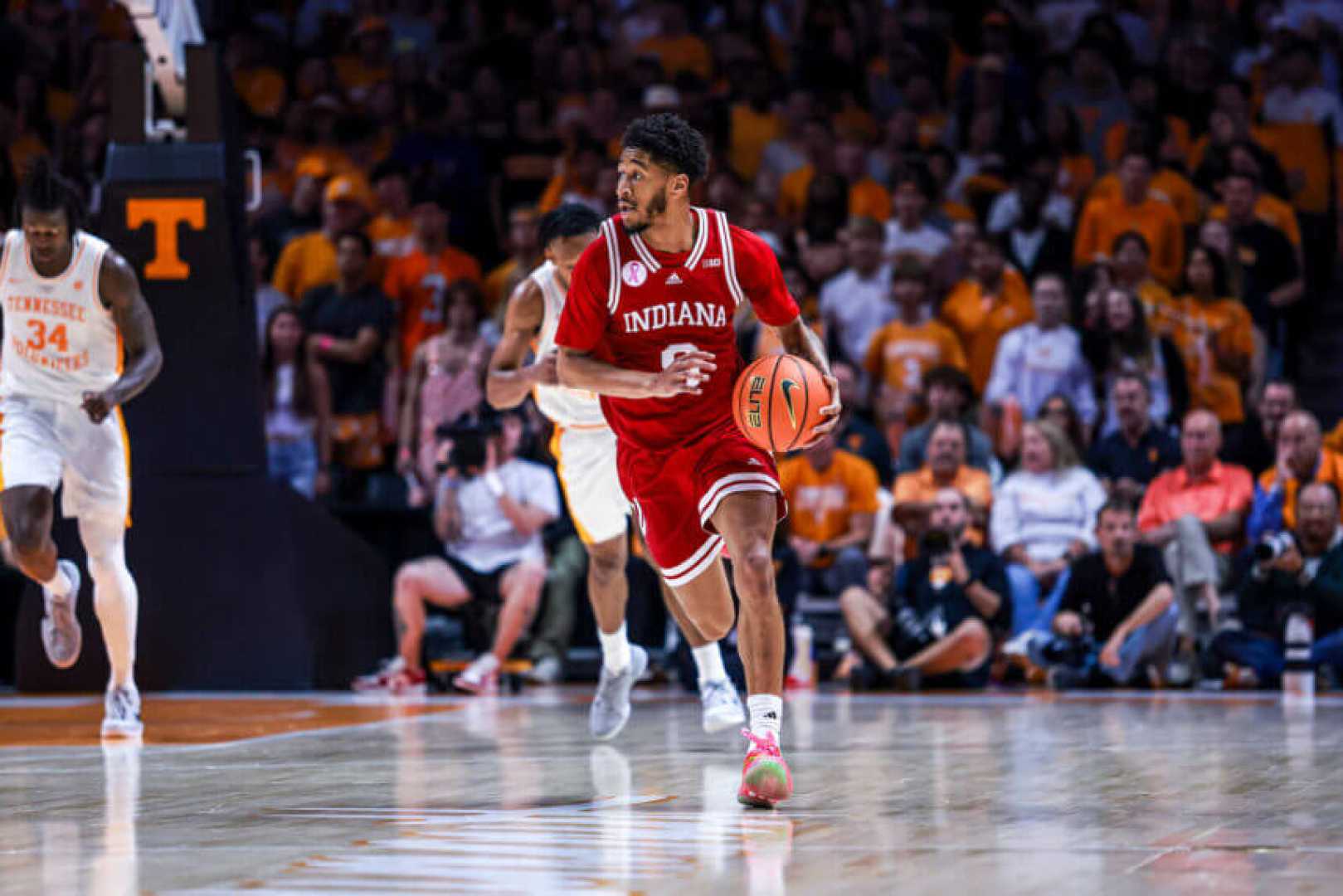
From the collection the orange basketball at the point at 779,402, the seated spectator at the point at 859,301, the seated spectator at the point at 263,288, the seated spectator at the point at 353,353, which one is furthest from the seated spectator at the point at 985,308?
the orange basketball at the point at 779,402

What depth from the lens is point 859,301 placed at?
43.8 feet

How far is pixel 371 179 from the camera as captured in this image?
1455 centimetres

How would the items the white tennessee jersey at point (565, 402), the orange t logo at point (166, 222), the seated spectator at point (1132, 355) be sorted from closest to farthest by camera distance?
the white tennessee jersey at point (565, 402) < the orange t logo at point (166, 222) < the seated spectator at point (1132, 355)

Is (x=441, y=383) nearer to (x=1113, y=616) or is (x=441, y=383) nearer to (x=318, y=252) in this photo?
(x=318, y=252)

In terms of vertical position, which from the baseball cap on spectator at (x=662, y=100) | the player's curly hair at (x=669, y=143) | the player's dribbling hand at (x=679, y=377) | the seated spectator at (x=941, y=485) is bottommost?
the seated spectator at (x=941, y=485)

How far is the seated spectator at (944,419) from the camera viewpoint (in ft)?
40.3

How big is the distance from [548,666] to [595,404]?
13.0 feet

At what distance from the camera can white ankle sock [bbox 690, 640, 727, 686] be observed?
7758 mm

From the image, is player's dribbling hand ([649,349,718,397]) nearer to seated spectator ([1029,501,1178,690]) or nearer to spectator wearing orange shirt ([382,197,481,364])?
seated spectator ([1029,501,1178,690])

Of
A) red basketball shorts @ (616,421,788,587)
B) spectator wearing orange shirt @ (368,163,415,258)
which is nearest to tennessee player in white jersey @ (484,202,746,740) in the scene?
red basketball shorts @ (616,421,788,587)

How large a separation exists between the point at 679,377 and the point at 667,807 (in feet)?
3.95

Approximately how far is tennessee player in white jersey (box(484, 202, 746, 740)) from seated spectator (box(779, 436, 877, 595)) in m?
3.83

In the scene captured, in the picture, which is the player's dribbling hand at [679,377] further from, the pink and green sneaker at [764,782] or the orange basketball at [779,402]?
the pink and green sneaker at [764,782]

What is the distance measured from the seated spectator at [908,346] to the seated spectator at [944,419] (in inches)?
17.2
